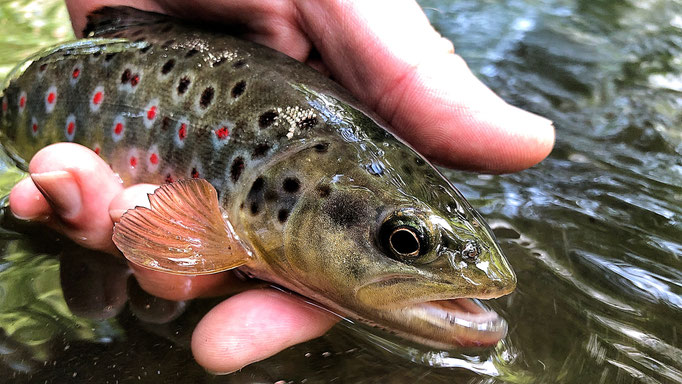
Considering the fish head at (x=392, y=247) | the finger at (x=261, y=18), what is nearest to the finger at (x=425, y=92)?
the finger at (x=261, y=18)

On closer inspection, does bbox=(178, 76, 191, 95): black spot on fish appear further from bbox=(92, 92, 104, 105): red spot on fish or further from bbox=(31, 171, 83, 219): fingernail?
bbox=(31, 171, 83, 219): fingernail

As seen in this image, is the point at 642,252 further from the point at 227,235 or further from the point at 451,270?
the point at 227,235

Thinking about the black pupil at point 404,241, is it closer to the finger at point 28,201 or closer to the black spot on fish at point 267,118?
the black spot on fish at point 267,118

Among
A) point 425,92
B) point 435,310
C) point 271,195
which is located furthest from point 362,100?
point 435,310

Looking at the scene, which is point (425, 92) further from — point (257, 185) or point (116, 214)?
point (116, 214)

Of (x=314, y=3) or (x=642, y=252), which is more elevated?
(x=314, y=3)

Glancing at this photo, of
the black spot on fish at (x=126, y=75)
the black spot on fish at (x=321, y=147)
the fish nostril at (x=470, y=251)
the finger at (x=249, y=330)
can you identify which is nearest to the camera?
the fish nostril at (x=470, y=251)

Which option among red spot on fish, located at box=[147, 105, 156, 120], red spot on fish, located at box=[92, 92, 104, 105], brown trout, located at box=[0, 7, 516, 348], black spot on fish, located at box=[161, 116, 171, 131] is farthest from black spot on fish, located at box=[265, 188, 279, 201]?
red spot on fish, located at box=[92, 92, 104, 105]

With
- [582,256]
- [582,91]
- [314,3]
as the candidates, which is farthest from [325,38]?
[582,91]
